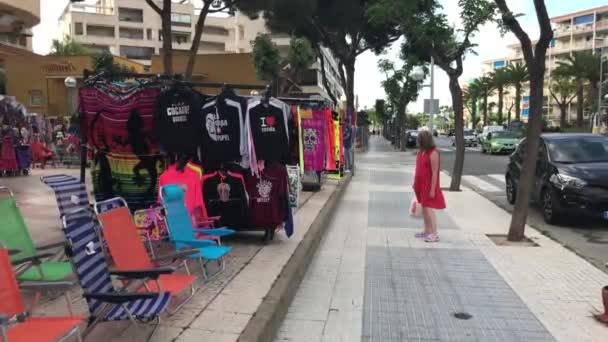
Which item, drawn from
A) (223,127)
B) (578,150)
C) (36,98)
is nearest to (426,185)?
(223,127)

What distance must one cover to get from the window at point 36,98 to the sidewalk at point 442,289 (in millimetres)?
32739

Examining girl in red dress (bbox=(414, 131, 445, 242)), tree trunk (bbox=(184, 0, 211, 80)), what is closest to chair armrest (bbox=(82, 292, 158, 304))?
girl in red dress (bbox=(414, 131, 445, 242))

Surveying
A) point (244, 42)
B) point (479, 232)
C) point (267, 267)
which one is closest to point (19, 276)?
point (267, 267)

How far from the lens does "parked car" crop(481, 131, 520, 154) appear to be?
33000 mm

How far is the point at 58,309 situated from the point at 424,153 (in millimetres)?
5521

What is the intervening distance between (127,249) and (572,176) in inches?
305

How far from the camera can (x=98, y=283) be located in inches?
148

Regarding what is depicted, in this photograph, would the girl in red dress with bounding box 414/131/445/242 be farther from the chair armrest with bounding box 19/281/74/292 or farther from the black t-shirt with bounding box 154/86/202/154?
A: the chair armrest with bounding box 19/281/74/292

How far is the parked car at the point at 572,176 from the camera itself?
9.12 m

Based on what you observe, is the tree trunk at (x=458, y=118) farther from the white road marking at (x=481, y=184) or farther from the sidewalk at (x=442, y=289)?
the sidewalk at (x=442, y=289)

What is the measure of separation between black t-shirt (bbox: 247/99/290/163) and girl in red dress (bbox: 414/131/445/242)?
250cm

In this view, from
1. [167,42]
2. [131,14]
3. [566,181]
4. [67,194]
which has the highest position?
[131,14]

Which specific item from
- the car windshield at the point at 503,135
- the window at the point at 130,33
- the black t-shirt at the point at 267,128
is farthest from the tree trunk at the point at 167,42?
the window at the point at 130,33

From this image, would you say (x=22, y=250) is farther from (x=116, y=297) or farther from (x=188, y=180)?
(x=188, y=180)
